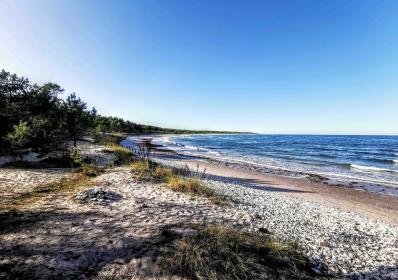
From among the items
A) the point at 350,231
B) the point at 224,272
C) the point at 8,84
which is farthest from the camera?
the point at 8,84

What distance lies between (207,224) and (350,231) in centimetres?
486

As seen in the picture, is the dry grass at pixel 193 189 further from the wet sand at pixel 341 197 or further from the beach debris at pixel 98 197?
the wet sand at pixel 341 197

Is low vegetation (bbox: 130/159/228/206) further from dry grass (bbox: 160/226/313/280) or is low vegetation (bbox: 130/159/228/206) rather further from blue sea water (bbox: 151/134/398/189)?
blue sea water (bbox: 151/134/398/189)

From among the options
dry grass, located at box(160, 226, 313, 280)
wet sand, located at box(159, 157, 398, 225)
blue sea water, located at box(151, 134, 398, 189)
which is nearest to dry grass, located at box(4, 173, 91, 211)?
dry grass, located at box(160, 226, 313, 280)

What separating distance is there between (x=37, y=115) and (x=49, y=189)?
43.4ft

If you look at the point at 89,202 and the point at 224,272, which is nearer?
the point at 224,272

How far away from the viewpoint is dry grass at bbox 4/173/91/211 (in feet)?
24.7

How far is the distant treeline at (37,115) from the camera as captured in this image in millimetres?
15698

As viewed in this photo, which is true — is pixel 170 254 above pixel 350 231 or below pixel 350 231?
above

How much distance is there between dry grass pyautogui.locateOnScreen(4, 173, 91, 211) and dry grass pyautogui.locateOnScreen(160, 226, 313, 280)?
5.12 meters

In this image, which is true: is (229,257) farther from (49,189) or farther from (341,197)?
(341,197)

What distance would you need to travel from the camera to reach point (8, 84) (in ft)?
63.6

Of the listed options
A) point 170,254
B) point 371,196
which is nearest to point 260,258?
point 170,254

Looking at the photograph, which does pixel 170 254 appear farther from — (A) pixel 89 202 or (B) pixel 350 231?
(B) pixel 350 231
